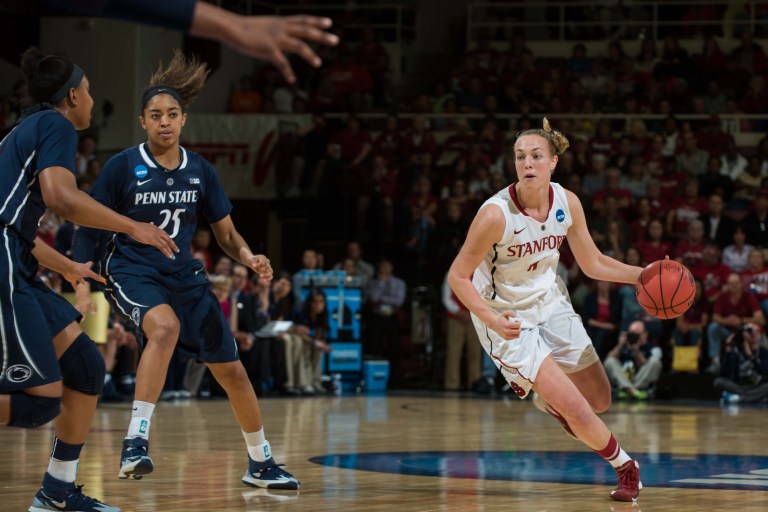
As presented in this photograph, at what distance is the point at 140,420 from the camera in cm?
585

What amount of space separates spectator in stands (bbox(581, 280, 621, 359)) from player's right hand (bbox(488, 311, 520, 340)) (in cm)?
883

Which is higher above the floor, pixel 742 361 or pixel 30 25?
pixel 30 25

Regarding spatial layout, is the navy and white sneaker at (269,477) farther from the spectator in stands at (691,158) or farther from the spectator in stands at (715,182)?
the spectator in stands at (691,158)

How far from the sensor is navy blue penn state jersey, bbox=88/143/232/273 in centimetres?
613

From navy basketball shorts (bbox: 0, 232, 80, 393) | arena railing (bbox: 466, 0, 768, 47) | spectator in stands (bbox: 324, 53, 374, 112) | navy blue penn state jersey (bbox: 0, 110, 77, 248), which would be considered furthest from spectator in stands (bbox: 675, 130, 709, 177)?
navy basketball shorts (bbox: 0, 232, 80, 393)

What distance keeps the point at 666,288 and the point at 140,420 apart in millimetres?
2543

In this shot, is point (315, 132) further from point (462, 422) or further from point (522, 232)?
point (522, 232)

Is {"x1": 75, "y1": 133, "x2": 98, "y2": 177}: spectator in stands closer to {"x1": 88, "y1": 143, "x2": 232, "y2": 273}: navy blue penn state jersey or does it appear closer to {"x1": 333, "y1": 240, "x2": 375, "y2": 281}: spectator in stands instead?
{"x1": 333, "y1": 240, "x2": 375, "y2": 281}: spectator in stands

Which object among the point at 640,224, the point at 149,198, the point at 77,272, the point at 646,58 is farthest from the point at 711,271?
the point at 77,272

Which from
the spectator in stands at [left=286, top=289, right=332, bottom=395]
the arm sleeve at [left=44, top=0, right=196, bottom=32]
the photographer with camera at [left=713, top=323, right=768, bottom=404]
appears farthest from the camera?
the spectator in stands at [left=286, top=289, right=332, bottom=395]

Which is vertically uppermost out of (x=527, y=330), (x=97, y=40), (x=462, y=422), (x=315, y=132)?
(x=97, y=40)

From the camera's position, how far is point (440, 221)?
655 inches

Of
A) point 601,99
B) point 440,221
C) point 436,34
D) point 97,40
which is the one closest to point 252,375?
point 440,221

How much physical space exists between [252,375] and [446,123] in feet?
23.2
